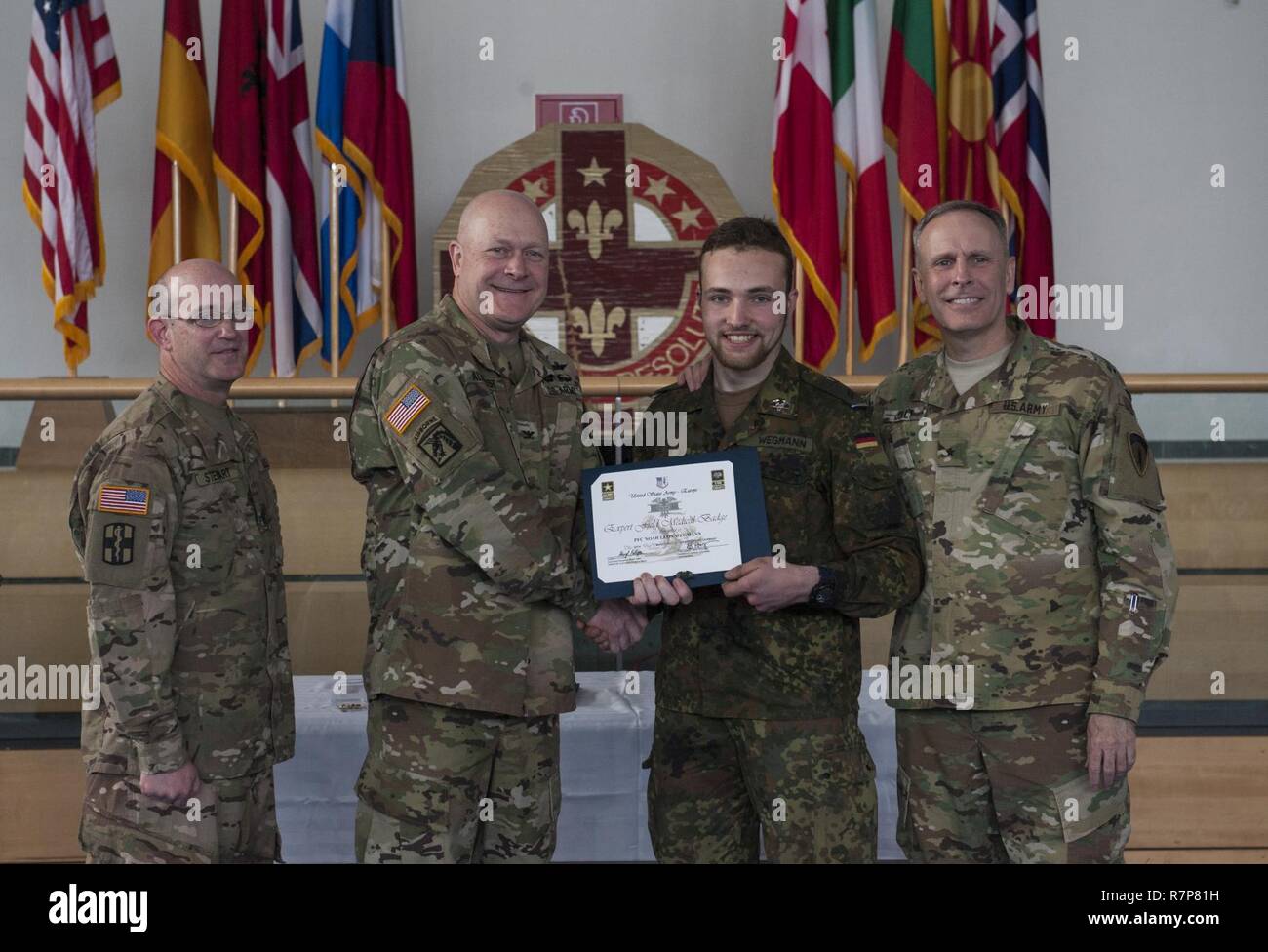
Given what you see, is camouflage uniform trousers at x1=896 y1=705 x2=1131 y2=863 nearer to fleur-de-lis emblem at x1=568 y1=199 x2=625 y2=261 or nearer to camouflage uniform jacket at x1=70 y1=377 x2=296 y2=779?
camouflage uniform jacket at x1=70 y1=377 x2=296 y2=779

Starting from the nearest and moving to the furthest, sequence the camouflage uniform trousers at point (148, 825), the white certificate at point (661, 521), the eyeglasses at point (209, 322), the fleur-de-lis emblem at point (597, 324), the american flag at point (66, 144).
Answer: the white certificate at point (661, 521) < the camouflage uniform trousers at point (148, 825) < the eyeglasses at point (209, 322) < the american flag at point (66, 144) < the fleur-de-lis emblem at point (597, 324)

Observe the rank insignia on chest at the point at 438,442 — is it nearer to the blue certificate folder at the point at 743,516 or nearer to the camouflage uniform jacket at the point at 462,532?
the camouflage uniform jacket at the point at 462,532

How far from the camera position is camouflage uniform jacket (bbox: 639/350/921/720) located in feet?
7.77

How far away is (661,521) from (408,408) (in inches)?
20.7

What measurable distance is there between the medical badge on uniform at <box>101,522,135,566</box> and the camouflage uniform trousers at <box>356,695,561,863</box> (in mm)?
572

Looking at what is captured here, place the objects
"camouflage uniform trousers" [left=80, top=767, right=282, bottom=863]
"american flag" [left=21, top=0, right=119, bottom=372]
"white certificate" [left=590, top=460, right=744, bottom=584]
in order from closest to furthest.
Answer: "white certificate" [left=590, top=460, right=744, bottom=584]
"camouflage uniform trousers" [left=80, top=767, right=282, bottom=863]
"american flag" [left=21, top=0, right=119, bottom=372]

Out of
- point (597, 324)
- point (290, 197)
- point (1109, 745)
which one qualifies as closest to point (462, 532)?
point (1109, 745)

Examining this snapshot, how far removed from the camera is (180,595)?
2531 millimetres

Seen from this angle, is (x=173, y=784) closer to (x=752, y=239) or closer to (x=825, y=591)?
(x=825, y=591)

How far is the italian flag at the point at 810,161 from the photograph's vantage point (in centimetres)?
482

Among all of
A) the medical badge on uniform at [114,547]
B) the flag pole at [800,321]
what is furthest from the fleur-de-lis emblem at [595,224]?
the medical badge on uniform at [114,547]

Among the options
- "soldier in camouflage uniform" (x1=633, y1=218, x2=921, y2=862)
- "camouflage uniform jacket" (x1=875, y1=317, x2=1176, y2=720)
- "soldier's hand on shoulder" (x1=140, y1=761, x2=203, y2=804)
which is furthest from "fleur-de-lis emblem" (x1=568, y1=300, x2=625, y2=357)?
"soldier's hand on shoulder" (x1=140, y1=761, x2=203, y2=804)

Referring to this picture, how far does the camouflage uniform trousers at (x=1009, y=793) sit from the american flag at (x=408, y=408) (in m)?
1.13

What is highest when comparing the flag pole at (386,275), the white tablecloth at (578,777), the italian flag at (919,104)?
the italian flag at (919,104)
